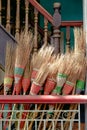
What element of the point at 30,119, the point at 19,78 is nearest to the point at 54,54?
the point at 19,78

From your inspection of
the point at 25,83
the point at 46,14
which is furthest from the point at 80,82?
the point at 46,14

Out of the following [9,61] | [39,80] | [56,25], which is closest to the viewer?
[39,80]

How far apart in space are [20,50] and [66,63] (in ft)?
1.83

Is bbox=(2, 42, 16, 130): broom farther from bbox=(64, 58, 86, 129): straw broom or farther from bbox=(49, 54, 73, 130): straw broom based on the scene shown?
bbox=(64, 58, 86, 129): straw broom

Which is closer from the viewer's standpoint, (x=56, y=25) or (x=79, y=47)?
(x=79, y=47)

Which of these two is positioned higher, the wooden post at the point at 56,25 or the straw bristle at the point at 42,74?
the wooden post at the point at 56,25

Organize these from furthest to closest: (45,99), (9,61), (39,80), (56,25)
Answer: (56,25)
(9,61)
(39,80)
(45,99)

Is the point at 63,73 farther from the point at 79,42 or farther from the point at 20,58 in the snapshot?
the point at 20,58

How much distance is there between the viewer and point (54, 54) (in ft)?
16.4

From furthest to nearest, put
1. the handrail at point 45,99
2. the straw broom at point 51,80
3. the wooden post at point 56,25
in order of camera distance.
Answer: the wooden post at point 56,25 < the straw broom at point 51,80 < the handrail at point 45,99

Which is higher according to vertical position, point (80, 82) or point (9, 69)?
point (9, 69)

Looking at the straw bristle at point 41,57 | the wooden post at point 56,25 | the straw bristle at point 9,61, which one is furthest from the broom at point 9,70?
the wooden post at point 56,25

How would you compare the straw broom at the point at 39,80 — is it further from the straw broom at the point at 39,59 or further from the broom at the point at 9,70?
the broom at the point at 9,70

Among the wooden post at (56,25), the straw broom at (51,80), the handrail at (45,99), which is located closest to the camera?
the handrail at (45,99)
